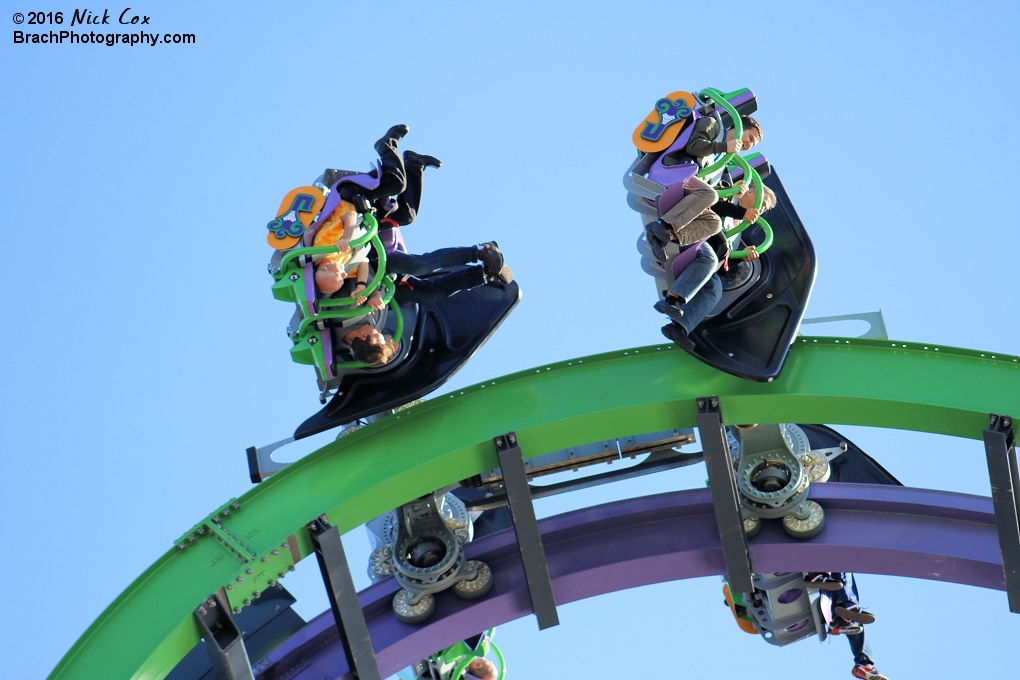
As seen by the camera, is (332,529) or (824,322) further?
(824,322)

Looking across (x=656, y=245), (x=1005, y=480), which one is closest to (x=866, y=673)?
(x=1005, y=480)

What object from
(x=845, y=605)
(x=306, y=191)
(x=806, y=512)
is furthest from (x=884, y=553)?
(x=306, y=191)

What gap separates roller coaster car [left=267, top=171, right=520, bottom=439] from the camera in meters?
12.5

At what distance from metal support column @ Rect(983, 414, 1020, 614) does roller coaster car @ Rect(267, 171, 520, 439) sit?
3.98 m

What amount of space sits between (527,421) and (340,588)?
6.27 ft

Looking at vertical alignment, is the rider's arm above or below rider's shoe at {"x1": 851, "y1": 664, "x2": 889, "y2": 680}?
above

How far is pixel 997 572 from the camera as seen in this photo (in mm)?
12305

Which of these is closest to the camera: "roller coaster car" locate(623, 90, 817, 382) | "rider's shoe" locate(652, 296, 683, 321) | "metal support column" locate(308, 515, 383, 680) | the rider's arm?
"metal support column" locate(308, 515, 383, 680)

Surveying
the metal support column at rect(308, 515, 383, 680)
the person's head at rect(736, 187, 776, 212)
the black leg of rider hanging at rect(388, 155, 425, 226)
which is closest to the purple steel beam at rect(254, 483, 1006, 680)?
the metal support column at rect(308, 515, 383, 680)

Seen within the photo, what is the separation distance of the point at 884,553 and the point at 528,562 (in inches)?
111

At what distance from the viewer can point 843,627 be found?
550 inches

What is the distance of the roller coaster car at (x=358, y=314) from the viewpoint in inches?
493

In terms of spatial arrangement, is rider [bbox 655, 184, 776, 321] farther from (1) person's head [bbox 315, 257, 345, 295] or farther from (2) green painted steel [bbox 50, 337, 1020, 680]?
(1) person's head [bbox 315, 257, 345, 295]

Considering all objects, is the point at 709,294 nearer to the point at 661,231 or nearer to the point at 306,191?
the point at 661,231
